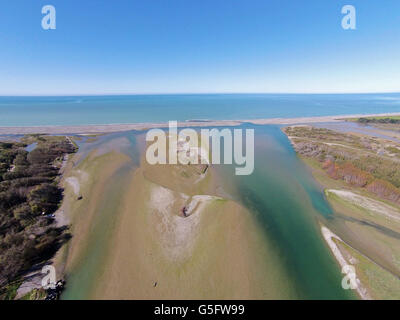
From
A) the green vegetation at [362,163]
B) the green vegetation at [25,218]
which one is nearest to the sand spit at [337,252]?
the green vegetation at [362,163]

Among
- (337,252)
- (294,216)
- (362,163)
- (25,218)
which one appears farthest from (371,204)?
(25,218)

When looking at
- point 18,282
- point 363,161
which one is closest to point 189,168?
point 18,282

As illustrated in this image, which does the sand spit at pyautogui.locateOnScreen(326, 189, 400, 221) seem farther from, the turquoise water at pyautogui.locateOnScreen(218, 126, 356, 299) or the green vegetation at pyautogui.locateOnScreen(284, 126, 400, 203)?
the turquoise water at pyautogui.locateOnScreen(218, 126, 356, 299)

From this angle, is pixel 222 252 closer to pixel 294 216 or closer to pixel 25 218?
pixel 294 216

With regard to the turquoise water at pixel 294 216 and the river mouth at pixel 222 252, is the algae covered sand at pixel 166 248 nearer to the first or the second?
the river mouth at pixel 222 252

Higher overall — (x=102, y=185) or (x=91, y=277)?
(x=102, y=185)

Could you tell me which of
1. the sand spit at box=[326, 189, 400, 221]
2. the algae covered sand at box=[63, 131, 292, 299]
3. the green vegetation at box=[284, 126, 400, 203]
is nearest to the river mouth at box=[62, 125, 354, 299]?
the algae covered sand at box=[63, 131, 292, 299]
